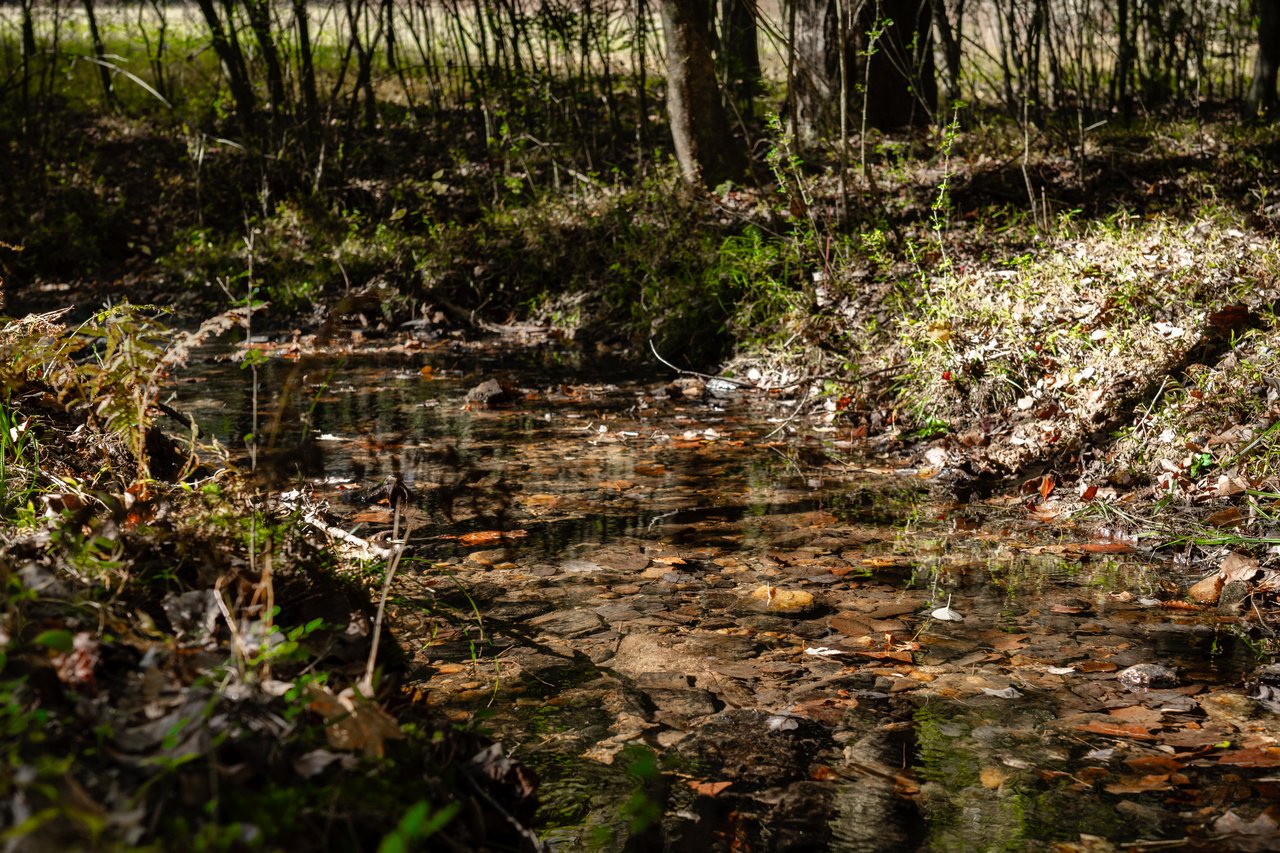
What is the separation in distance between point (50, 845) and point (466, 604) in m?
2.14

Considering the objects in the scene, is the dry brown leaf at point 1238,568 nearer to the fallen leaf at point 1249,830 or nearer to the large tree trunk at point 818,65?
the fallen leaf at point 1249,830

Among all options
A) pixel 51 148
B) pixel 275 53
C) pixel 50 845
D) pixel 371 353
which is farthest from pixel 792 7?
pixel 51 148

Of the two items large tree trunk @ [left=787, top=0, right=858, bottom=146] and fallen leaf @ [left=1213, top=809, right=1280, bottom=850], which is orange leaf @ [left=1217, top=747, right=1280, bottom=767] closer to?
fallen leaf @ [left=1213, top=809, right=1280, bottom=850]

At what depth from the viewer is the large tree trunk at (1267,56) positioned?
30.6 feet

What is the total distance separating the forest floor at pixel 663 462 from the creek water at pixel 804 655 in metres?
0.03

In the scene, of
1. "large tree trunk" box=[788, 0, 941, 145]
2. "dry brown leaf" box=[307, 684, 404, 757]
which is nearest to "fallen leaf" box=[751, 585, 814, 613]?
"dry brown leaf" box=[307, 684, 404, 757]

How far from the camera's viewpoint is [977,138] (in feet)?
29.2

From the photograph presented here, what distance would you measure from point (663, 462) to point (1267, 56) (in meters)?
8.06

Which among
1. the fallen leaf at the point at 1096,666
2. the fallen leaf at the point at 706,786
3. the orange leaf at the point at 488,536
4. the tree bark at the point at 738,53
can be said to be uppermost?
the tree bark at the point at 738,53

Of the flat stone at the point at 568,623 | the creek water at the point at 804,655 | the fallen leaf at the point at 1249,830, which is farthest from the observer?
the flat stone at the point at 568,623

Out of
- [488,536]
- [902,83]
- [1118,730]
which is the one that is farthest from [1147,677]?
[902,83]

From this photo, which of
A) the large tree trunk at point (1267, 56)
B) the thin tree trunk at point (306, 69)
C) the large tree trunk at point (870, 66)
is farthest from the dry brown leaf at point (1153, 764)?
the thin tree trunk at point (306, 69)

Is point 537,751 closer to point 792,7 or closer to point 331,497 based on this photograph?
point 331,497

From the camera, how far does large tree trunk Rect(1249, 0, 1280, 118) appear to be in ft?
30.6
